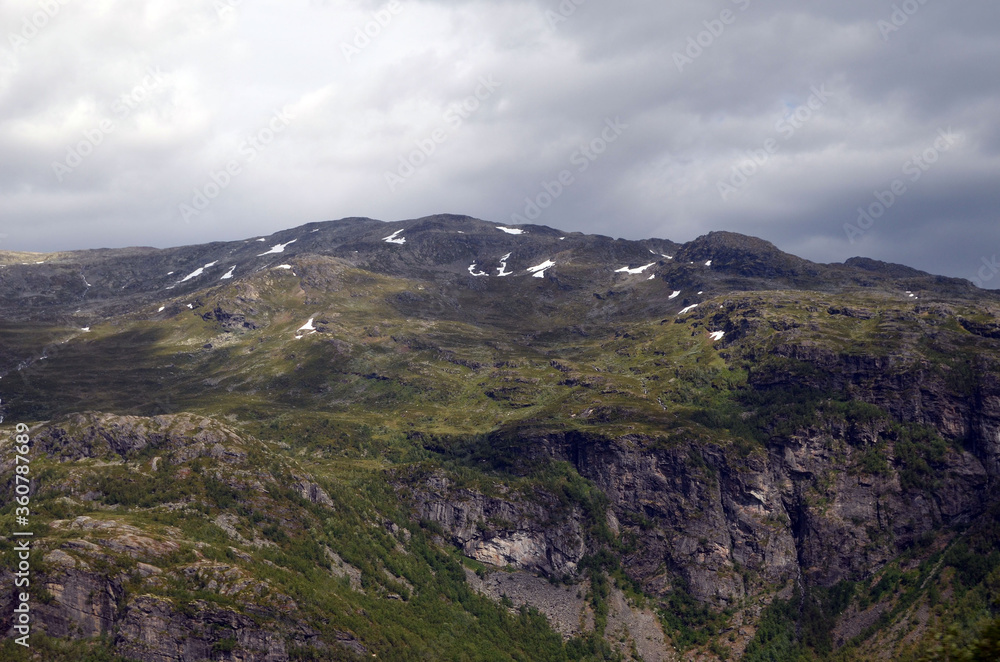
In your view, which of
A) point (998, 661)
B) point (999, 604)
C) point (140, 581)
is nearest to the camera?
point (998, 661)

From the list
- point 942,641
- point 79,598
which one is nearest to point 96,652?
point 79,598

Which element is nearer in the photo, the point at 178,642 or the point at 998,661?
the point at 998,661

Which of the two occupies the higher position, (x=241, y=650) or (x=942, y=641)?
(x=942, y=641)

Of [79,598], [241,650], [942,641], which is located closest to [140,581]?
[79,598]

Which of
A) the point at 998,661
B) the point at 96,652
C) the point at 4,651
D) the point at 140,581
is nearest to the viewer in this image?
the point at 998,661

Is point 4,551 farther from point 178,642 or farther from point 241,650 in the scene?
point 241,650

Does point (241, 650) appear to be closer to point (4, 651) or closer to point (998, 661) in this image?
point (4, 651)

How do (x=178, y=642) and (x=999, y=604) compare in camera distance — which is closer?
(x=999, y=604)

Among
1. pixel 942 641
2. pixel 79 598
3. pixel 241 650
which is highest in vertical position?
pixel 942 641

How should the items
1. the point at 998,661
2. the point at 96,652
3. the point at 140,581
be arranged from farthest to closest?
1. the point at 140,581
2. the point at 96,652
3. the point at 998,661
